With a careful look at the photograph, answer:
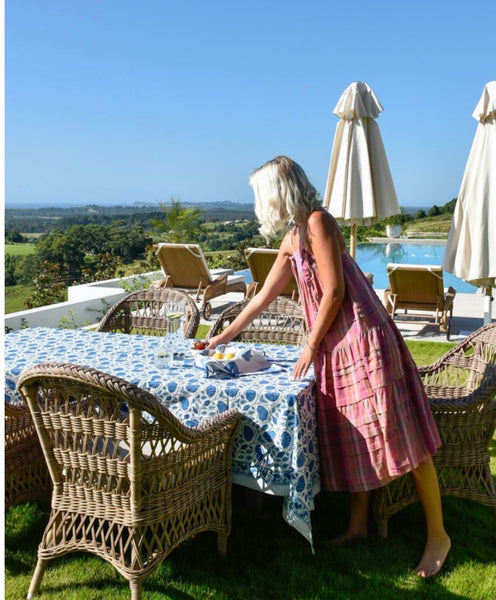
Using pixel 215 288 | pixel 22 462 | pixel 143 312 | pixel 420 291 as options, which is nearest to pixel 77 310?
pixel 215 288

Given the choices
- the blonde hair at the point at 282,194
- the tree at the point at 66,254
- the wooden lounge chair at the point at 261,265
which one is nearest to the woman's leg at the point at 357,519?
the blonde hair at the point at 282,194

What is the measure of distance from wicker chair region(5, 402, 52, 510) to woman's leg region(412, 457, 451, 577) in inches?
63.4

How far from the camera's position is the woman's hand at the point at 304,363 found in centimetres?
249

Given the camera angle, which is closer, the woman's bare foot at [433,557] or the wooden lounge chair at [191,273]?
the woman's bare foot at [433,557]

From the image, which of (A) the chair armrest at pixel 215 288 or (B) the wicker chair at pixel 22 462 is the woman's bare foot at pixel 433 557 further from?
(A) the chair armrest at pixel 215 288

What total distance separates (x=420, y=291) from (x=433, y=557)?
4.95 metres

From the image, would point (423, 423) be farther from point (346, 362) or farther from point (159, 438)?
point (159, 438)

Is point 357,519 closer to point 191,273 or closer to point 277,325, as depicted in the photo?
point 277,325

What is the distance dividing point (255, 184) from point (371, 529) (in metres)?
1.65

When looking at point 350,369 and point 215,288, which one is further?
point 215,288

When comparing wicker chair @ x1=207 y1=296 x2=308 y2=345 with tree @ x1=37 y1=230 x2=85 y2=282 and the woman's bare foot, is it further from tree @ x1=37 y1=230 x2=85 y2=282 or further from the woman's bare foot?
tree @ x1=37 y1=230 x2=85 y2=282

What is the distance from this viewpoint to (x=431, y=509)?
259 cm

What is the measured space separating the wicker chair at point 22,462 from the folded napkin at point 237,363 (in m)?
0.75

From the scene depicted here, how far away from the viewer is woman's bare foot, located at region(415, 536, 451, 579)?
248cm
